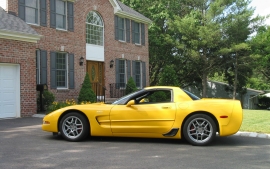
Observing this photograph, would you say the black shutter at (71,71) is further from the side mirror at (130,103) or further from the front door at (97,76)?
the side mirror at (130,103)

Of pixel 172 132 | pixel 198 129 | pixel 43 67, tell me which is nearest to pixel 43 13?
pixel 43 67

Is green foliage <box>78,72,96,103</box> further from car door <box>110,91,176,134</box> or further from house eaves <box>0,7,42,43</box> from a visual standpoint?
car door <box>110,91,176,134</box>

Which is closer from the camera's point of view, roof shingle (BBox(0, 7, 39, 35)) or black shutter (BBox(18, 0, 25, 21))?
roof shingle (BBox(0, 7, 39, 35))

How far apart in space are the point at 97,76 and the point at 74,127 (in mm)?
12718

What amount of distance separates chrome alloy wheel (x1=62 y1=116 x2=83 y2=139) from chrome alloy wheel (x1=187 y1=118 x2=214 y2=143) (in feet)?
8.05

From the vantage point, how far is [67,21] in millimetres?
18125

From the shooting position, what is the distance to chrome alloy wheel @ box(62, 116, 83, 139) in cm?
752

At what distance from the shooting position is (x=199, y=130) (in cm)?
708

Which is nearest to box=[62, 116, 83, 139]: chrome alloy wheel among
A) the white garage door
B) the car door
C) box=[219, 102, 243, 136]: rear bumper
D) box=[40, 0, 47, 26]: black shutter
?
the car door

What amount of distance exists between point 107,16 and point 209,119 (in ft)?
49.3

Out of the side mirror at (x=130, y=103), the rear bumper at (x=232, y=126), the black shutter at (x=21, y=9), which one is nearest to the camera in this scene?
the rear bumper at (x=232, y=126)

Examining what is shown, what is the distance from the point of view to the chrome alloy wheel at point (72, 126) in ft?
24.7

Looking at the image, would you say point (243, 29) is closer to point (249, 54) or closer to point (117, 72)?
point (249, 54)

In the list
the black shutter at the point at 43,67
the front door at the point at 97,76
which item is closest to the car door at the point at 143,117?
the black shutter at the point at 43,67
